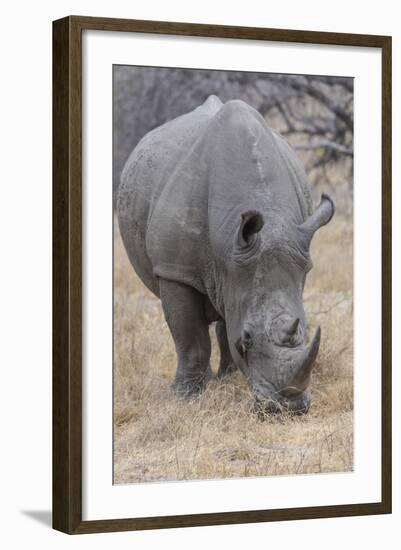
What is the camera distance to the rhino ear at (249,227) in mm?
9500

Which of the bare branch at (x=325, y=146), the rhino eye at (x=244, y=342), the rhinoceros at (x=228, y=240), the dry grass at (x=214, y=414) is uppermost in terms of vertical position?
the bare branch at (x=325, y=146)

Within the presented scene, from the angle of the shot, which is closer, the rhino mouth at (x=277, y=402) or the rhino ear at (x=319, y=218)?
the rhino mouth at (x=277, y=402)

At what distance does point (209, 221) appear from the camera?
9.99m

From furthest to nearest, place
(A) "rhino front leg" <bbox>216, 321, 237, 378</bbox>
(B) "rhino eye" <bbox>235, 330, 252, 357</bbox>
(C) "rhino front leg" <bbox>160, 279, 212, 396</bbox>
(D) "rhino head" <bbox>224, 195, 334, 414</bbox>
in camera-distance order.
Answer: (C) "rhino front leg" <bbox>160, 279, 212, 396</bbox> → (A) "rhino front leg" <bbox>216, 321, 237, 378</bbox> → (B) "rhino eye" <bbox>235, 330, 252, 357</bbox> → (D) "rhino head" <bbox>224, 195, 334, 414</bbox>

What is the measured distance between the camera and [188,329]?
10164 millimetres

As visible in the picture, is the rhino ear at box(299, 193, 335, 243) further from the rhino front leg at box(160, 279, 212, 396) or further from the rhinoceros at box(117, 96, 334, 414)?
the rhino front leg at box(160, 279, 212, 396)

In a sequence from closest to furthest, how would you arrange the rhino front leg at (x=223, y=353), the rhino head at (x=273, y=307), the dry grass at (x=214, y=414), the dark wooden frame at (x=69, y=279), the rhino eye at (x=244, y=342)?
the dark wooden frame at (x=69, y=279), the dry grass at (x=214, y=414), the rhino head at (x=273, y=307), the rhino eye at (x=244, y=342), the rhino front leg at (x=223, y=353)

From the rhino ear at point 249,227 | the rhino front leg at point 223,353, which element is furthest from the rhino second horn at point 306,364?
the rhino ear at point 249,227

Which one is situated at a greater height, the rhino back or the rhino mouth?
the rhino back

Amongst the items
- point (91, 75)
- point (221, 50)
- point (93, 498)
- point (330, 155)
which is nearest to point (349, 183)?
point (330, 155)

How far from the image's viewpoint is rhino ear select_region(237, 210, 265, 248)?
9.50 metres

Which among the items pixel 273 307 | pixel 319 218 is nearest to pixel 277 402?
pixel 273 307

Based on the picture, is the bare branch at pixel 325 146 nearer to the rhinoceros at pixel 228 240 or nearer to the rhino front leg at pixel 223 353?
the rhinoceros at pixel 228 240

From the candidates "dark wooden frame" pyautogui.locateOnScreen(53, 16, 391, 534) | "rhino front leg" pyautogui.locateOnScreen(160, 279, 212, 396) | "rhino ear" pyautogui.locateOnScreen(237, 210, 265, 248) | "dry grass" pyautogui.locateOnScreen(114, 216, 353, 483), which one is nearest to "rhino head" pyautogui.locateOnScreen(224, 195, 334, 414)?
"rhino ear" pyautogui.locateOnScreen(237, 210, 265, 248)
